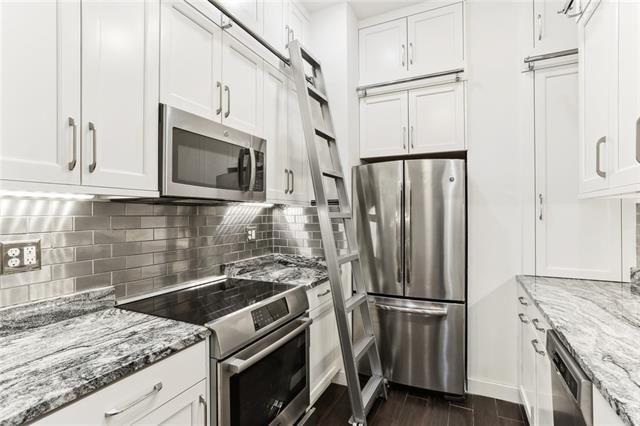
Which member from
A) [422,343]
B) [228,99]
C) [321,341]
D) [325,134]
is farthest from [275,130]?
[422,343]

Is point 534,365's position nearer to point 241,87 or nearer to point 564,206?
point 564,206

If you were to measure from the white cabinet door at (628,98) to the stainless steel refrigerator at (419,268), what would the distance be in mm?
977

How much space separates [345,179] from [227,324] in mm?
1490

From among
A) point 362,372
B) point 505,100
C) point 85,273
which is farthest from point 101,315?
point 505,100

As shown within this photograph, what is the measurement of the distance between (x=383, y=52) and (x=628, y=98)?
5.95 ft

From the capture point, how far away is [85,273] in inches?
54.7

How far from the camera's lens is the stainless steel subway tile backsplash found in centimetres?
121

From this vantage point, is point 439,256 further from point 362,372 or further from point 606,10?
point 606,10

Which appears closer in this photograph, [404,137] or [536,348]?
[536,348]

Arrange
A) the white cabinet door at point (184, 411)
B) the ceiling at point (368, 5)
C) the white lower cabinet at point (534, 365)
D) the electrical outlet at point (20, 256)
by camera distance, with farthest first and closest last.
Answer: the ceiling at point (368, 5) < the white lower cabinet at point (534, 365) < the electrical outlet at point (20, 256) < the white cabinet door at point (184, 411)

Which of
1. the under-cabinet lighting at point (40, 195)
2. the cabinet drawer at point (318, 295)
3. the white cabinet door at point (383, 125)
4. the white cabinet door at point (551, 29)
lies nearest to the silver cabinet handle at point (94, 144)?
the under-cabinet lighting at point (40, 195)

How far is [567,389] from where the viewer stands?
1076 mm

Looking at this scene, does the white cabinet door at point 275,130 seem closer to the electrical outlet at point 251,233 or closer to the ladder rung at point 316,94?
the ladder rung at point 316,94

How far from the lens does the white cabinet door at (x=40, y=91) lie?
2.97 ft
